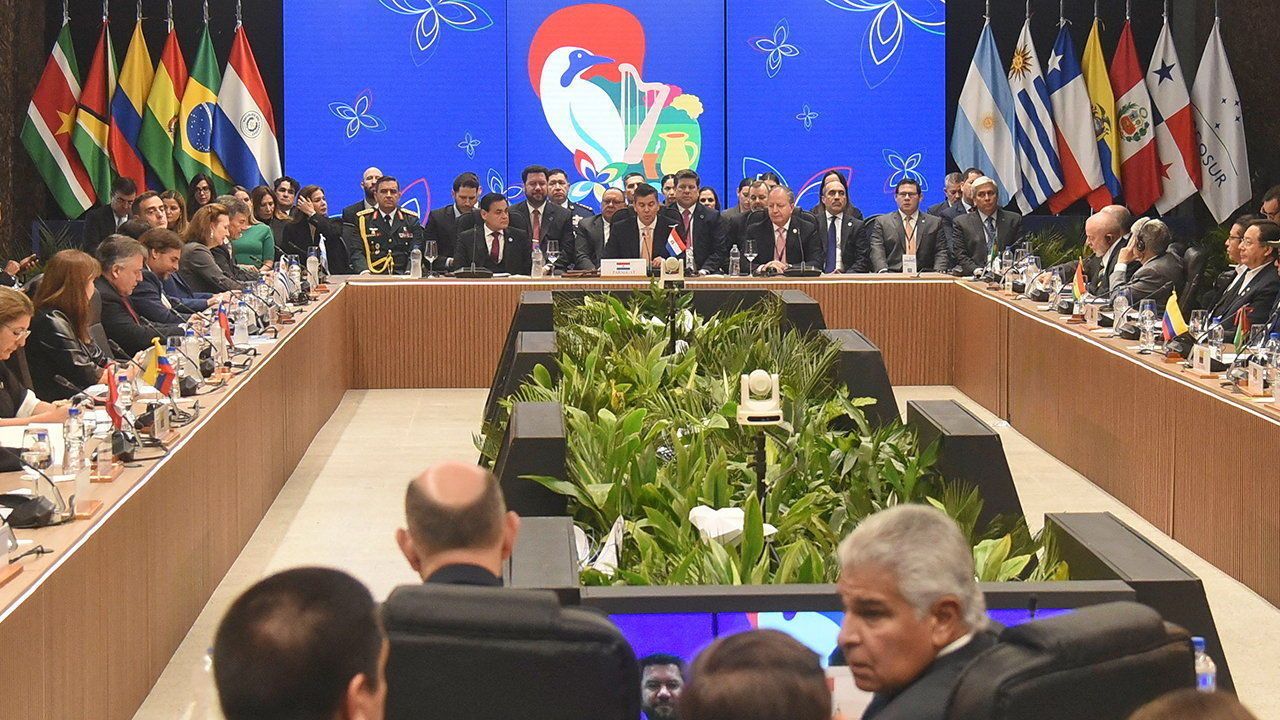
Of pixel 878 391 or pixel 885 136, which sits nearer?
pixel 878 391

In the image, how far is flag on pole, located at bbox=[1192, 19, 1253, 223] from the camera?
11.9 meters

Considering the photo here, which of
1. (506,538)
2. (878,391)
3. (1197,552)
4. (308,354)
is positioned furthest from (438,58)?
(506,538)

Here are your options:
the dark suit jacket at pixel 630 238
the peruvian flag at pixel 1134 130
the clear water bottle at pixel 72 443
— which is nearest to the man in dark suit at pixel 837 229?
the dark suit jacket at pixel 630 238

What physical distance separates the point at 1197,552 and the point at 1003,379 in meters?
2.95

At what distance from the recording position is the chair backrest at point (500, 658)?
2123 mm

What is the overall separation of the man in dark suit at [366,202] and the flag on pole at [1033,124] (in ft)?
15.4

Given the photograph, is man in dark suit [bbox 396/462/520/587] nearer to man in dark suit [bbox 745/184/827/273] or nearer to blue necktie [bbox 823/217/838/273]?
man in dark suit [bbox 745/184/827/273]

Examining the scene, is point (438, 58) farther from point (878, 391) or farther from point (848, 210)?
point (878, 391)

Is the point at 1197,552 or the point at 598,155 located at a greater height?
the point at 598,155

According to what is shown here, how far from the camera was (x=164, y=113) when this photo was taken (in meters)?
11.7

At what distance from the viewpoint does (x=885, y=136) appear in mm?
12102

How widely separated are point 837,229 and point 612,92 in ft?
8.14

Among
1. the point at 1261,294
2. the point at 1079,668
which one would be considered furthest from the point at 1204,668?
the point at 1261,294

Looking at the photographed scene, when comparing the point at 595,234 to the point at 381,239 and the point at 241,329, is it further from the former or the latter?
the point at 241,329
